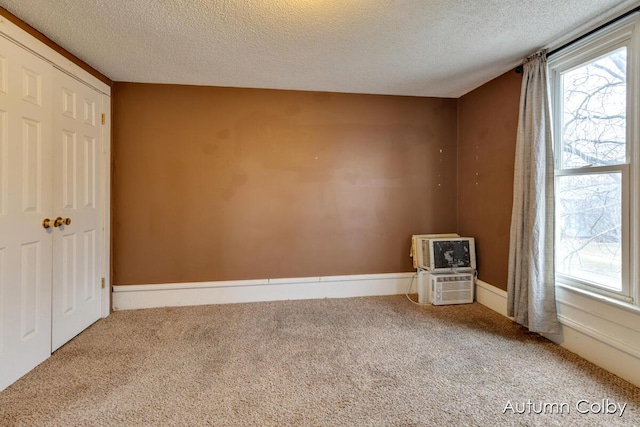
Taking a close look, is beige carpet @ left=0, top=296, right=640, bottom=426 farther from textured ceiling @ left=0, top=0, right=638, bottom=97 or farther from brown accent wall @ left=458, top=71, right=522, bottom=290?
textured ceiling @ left=0, top=0, right=638, bottom=97

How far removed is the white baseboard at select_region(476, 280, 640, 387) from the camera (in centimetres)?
179

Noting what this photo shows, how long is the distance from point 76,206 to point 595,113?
12.8 feet

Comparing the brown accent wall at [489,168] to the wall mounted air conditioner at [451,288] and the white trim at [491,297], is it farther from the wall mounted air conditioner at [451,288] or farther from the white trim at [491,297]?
the wall mounted air conditioner at [451,288]

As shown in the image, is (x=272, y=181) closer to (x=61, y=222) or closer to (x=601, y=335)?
(x=61, y=222)

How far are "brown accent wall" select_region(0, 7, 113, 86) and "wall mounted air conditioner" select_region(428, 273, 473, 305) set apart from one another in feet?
12.0

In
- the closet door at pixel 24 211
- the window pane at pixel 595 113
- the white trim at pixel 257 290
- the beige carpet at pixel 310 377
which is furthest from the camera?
the white trim at pixel 257 290

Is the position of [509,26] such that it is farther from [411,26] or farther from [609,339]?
[609,339]

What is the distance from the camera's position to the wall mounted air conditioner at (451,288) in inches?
120

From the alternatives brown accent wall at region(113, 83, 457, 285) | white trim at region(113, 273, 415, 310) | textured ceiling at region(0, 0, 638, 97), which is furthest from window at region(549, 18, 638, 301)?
white trim at region(113, 273, 415, 310)

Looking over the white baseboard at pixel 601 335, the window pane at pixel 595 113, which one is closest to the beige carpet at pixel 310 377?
the white baseboard at pixel 601 335

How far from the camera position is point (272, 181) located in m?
3.19

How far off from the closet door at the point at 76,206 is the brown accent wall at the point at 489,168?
12.0ft

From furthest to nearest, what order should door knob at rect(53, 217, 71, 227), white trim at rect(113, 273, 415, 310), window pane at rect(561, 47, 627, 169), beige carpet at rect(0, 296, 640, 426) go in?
1. white trim at rect(113, 273, 415, 310)
2. door knob at rect(53, 217, 71, 227)
3. window pane at rect(561, 47, 627, 169)
4. beige carpet at rect(0, 296, 640, 426)

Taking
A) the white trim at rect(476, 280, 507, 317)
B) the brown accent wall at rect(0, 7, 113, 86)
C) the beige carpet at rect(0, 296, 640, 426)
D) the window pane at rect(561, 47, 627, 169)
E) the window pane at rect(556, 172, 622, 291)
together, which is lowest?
the beige carpet at rect(0, 296, 640, 426)
